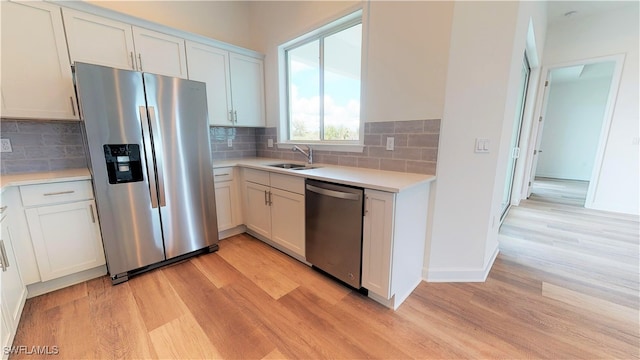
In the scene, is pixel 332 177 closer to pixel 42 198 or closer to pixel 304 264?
pixel 304 264

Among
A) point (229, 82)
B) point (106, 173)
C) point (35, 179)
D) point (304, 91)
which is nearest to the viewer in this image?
point (35, 179)

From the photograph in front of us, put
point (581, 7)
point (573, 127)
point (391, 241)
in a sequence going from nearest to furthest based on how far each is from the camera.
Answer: point (391, 241) → point (581, 7) → point (573, 127)

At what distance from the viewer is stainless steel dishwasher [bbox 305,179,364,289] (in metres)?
1.71

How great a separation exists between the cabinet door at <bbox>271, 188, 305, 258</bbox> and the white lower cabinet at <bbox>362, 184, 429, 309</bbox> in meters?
0.69

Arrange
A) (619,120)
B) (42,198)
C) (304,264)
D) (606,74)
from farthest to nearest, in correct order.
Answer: (606,74)
(619,120)
(304,264)
(42,198)

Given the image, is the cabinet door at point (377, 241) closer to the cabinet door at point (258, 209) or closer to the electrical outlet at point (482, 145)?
the electrical outlet at point (482, 145)

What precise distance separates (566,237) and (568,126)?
5.89 metres

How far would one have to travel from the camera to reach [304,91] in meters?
3.07

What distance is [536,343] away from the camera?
1.41 meters

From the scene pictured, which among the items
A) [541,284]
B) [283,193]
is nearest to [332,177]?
[283,193]

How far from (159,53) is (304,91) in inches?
62.1

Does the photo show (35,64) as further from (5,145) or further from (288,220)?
(288,220)

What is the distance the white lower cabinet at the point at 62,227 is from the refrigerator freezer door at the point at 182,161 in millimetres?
508

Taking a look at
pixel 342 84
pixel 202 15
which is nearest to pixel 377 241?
pixel 342 84
